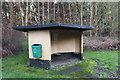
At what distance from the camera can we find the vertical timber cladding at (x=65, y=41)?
647 cm

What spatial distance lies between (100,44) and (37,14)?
8.51 meters

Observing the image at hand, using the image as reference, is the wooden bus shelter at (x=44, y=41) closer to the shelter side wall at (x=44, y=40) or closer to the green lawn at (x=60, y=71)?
the shelter side wall at (x=44, y=40)

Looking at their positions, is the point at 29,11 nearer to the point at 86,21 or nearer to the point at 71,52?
the point at 86,21

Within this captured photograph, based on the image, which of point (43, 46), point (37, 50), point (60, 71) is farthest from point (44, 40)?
point (60, 71)

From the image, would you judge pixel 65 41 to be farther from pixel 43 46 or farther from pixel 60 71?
pixel 60 71

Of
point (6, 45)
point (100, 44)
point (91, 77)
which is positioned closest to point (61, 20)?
point (100, 44)

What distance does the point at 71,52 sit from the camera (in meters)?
6.80

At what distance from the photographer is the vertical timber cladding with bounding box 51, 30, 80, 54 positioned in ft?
21.2

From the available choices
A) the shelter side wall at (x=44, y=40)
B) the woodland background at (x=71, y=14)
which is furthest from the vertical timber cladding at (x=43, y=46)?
the woodland background at (x=71, y=14)

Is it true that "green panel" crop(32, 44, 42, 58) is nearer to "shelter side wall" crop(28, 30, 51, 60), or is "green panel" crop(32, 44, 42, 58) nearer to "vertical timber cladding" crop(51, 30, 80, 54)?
"shelter side wall" crop(28, 30, 51, 60)

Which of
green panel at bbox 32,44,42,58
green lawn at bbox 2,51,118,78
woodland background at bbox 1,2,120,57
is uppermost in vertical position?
woodland background at bbox 1,2,120,57

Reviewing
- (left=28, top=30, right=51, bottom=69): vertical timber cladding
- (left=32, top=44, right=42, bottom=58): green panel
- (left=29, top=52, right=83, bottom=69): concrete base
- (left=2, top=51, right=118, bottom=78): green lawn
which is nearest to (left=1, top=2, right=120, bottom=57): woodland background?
(left=29, top=52, right=83, bottom=69): concrete base

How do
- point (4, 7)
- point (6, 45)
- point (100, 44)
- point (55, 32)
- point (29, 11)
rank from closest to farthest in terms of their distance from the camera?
1. point (55, 32)
2. point (6, 45)
3. point (100, 44)
4. point (4, 7)
5. point (29, 11)

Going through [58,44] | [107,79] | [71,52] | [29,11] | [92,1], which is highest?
[92,1]
